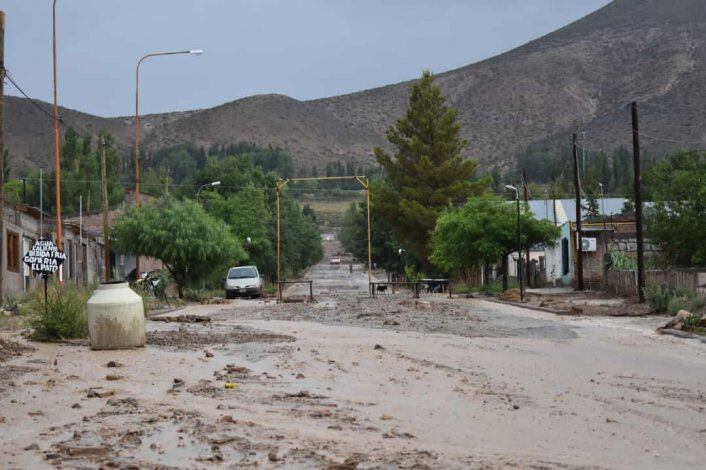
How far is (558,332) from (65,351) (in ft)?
40.1

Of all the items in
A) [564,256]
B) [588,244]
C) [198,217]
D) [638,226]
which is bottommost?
[564,256]

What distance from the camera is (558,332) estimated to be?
26.1 meters

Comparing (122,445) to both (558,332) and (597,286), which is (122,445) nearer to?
(558,332)

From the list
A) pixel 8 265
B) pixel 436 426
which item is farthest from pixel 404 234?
pixel 436 426

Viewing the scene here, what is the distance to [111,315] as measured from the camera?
1858cm

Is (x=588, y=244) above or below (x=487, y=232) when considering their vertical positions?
below

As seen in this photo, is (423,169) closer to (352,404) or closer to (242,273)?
(242,273)

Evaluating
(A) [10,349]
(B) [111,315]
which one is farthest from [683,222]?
(A) [10,349]

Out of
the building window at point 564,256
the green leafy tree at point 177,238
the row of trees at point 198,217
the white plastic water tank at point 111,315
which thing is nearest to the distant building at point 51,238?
the green leafy tree at point 177,238

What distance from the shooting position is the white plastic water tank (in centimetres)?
1858

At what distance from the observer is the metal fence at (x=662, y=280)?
37.9 m

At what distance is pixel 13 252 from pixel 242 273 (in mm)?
13351

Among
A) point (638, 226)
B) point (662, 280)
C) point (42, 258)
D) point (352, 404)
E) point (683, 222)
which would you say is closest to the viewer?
point (352, 404)

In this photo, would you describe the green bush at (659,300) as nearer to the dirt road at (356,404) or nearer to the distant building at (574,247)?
the dirt road at (356,404)
